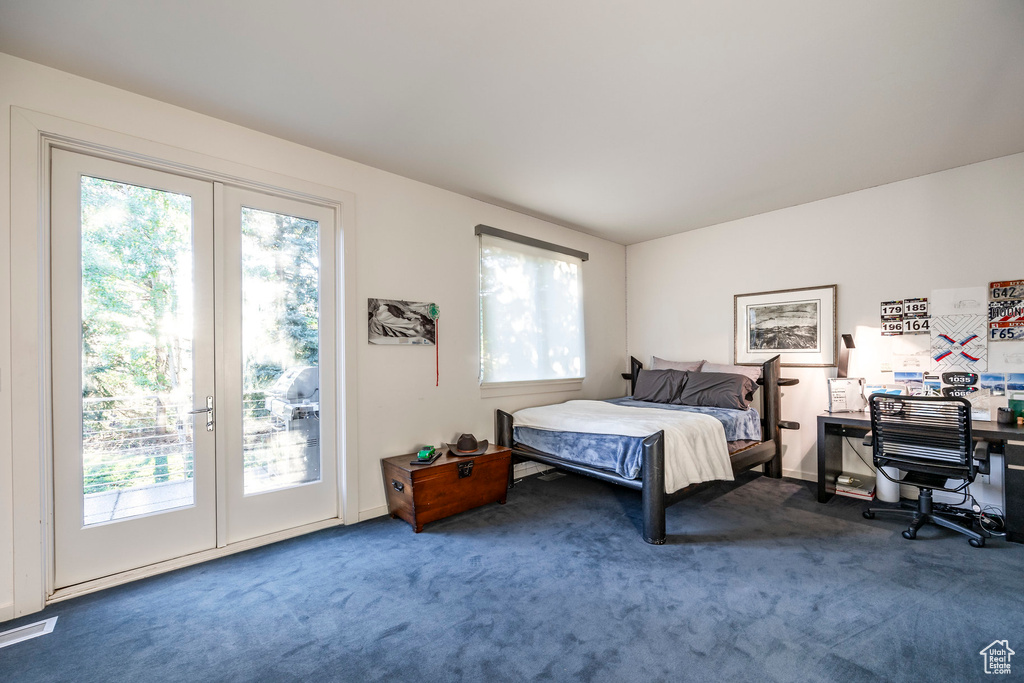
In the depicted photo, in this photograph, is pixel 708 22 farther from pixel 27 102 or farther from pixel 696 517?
pixel 27 102

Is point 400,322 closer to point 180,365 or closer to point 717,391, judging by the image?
point 180,365

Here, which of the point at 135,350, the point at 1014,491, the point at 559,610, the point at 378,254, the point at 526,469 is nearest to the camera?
the point at 559,610

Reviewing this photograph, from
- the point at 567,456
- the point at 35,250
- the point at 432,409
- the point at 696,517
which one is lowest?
the point at 696,517

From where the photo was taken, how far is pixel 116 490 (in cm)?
→ 240

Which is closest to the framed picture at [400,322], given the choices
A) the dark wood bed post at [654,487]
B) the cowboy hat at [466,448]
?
the cowboy hat at [466,448]

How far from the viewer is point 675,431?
3057mm

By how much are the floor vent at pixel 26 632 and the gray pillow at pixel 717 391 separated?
4603 millimetres

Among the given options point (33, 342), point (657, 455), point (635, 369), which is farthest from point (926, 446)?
point (33, 342)

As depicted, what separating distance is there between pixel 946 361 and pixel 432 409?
421 centimetres

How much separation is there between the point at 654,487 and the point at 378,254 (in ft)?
8.61

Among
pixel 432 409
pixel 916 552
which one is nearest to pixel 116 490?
pixel 432 409

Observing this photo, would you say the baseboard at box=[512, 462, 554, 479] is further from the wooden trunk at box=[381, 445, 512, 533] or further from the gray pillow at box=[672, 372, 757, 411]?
the gray pillow at box=[672, 372, 757, 411]

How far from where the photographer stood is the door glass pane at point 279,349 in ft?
9.41

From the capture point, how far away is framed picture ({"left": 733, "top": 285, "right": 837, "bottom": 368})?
411cm
